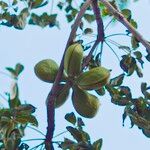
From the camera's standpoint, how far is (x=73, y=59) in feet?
9.32

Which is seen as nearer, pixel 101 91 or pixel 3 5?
pixel 101 91

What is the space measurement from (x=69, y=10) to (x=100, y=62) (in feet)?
4.66

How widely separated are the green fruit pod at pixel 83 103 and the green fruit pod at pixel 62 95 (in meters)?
0.05

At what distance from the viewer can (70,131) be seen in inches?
105

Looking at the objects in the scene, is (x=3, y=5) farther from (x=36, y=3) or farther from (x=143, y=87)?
(x=143, y=87)

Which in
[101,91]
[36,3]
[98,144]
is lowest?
[98,144]

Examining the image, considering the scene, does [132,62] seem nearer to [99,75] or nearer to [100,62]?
[100,62]

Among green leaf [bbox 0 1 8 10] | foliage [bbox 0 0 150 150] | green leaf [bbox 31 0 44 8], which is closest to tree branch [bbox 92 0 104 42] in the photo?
foliage [bbox 0 0 150 150]

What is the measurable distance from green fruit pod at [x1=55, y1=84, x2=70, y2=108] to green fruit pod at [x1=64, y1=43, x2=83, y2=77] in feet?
0.31

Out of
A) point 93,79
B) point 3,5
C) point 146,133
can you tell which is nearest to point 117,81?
point 93,79

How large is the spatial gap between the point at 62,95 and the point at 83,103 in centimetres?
15

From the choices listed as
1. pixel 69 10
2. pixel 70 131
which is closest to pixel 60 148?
pixel 70 131

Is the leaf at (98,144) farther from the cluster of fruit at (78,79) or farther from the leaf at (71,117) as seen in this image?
the cluster of fruit at (78,79)

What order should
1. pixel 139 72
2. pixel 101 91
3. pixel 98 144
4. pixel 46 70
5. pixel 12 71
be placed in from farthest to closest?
pixel 139 72, pixel 101 91, pixel 46 70, pixel 12 71, pixel 98 144
